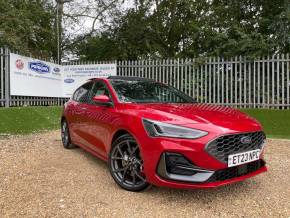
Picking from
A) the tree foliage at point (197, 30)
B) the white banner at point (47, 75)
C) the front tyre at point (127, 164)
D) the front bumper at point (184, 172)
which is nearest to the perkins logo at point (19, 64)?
the white banner at point (47, 75)

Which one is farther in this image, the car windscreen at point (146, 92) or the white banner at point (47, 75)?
the white banner at point (47, 75)

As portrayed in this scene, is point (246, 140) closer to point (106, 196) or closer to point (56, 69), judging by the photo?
point (106, 196)

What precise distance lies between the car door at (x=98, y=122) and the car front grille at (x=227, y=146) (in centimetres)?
154

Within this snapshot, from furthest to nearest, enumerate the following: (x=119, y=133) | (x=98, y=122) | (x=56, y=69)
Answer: (x=56, y=69) < (x=98, y=122) < (x=119, y=133)

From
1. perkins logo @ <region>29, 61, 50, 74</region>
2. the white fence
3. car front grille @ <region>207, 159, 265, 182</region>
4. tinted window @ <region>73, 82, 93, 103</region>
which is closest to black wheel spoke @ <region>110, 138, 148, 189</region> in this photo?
car front grille @ <region>207, 159, 265, 182</region>

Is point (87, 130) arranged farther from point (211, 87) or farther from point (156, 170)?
point (211, 87)

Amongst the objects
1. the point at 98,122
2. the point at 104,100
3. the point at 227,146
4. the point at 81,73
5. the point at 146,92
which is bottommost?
the point at 227,146

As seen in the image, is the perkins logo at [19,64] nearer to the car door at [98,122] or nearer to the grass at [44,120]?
the grass at [44,120]

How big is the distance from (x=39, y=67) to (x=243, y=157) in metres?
11.8

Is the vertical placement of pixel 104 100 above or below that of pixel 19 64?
below

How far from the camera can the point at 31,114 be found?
36.6 ft

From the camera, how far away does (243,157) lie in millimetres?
3668

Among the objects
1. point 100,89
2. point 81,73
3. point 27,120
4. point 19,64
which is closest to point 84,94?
point 100,89

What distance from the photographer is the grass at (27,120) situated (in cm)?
898
